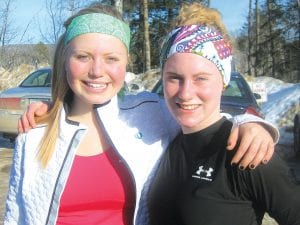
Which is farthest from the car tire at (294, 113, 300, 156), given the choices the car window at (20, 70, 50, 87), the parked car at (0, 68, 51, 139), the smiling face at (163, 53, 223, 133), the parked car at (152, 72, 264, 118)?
the smiling face at (163, 53, 223, 133)

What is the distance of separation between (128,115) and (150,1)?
27.2 m

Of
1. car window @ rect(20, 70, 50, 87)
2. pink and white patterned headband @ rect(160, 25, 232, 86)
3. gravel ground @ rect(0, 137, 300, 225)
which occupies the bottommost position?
gravel ground @ rect(0, 137, 300, 225)

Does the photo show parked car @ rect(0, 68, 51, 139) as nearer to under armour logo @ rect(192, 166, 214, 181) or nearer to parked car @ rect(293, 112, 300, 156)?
parked car @ rect(293, 112, 300, 156)

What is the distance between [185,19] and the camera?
6.72 ft

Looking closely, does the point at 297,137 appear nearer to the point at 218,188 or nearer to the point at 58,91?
the point at 58,91

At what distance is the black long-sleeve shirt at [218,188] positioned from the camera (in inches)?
65.1

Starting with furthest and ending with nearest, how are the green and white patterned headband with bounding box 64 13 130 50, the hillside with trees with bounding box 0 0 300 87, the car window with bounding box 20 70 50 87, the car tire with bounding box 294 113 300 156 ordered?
the hillside with trees with bounding box 0 0 300 87 < the car window with bounding box 20 70 50 87 < the car tire with bounding box 294 113 300 156 < the green and white patterned headband with bounding box 64 13 130 50

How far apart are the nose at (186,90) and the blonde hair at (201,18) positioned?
11.0 inches

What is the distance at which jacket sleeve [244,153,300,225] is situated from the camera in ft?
A: 5.37

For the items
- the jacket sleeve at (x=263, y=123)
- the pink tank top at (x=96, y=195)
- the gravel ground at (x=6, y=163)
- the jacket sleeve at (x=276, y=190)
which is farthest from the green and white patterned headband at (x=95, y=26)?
the gravel ground at (x=6, y=163)

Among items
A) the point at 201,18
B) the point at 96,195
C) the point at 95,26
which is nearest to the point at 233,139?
the point at 201,18

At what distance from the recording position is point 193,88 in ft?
6.13

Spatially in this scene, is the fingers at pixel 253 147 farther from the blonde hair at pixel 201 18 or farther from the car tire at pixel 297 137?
the car tire at pixel 297 137

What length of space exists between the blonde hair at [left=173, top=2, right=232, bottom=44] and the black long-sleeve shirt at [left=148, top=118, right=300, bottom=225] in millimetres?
387
